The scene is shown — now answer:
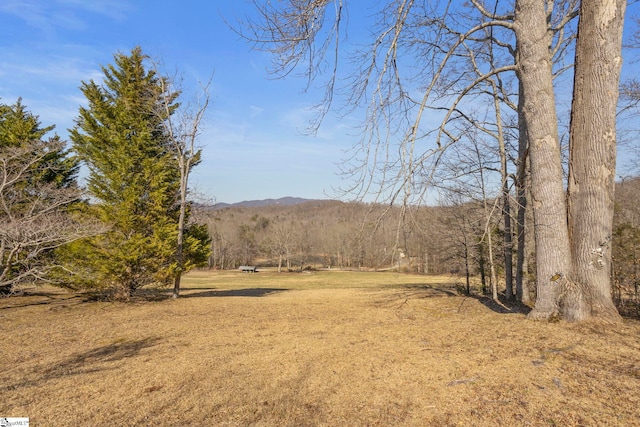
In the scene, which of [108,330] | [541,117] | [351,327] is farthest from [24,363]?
[541,117]

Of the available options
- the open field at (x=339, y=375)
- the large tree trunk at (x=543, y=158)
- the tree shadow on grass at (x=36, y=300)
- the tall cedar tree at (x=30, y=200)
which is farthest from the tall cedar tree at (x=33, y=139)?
the large tree trunk at (x=543, y=158)

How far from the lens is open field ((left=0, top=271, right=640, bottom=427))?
9.20 ft

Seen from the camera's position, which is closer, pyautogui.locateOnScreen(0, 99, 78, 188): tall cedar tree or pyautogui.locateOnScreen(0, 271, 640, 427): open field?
pyautogui.locateOnScreen(0, 271, 640, 427): open field

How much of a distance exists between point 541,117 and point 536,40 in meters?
1.10

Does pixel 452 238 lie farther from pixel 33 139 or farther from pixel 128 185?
pixel 33 139

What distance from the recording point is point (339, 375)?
382 centimetres

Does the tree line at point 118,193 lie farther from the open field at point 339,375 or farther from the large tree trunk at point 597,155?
the large tree trunk at point 597,155

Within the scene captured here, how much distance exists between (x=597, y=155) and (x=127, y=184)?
12033mm

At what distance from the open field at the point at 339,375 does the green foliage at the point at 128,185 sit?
178 inches

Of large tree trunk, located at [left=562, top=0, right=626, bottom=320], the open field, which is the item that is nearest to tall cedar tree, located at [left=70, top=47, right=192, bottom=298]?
the open field

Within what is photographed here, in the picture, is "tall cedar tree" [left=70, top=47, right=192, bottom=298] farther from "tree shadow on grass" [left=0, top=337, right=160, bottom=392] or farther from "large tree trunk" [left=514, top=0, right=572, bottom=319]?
"large tree trunk" [left=514, top=0, right=572, bottom=319]

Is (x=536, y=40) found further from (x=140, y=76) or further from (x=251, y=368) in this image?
(x=140, y=76)

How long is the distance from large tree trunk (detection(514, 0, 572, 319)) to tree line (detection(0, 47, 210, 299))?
10.5m

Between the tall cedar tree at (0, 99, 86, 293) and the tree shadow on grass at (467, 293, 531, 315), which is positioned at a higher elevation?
the tall cedar tree at (0, 99, 86, 293)
